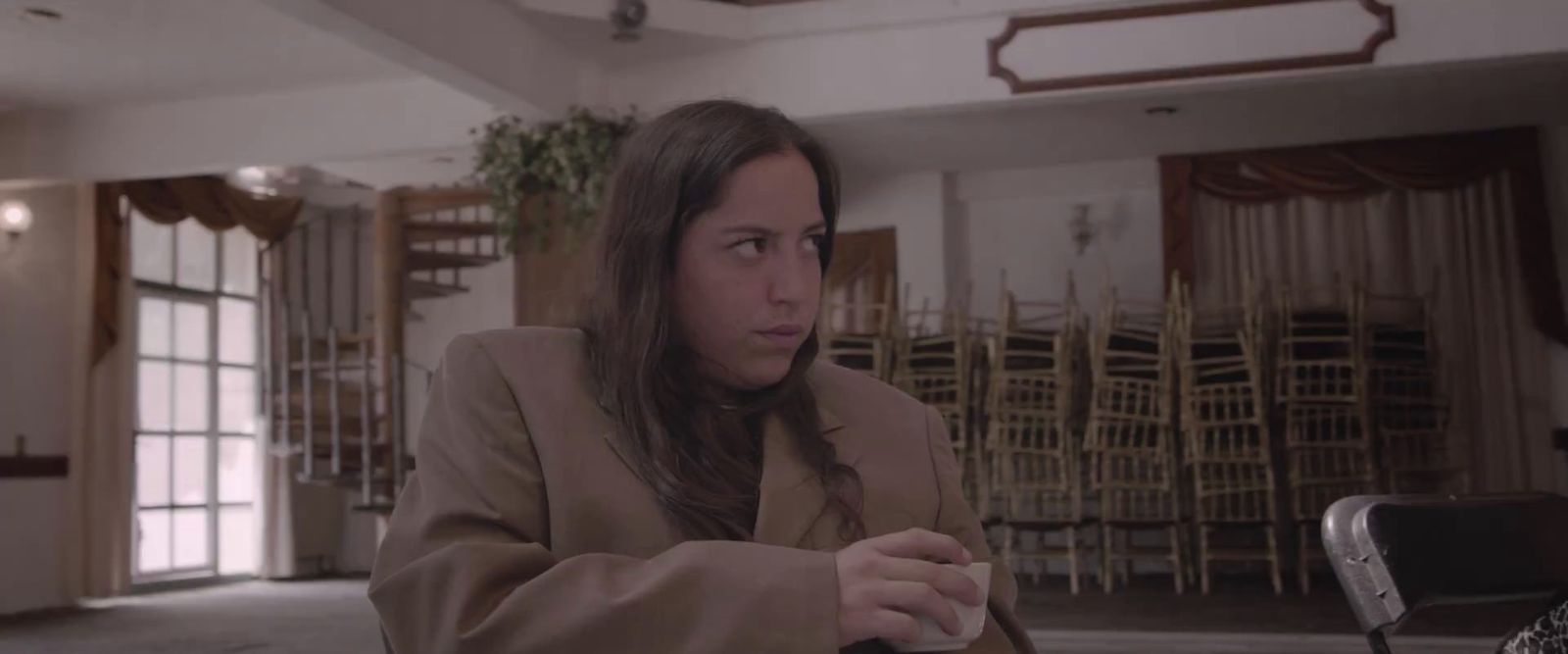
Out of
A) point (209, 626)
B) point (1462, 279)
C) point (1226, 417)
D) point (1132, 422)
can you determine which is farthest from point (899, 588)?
point (1462, 279)

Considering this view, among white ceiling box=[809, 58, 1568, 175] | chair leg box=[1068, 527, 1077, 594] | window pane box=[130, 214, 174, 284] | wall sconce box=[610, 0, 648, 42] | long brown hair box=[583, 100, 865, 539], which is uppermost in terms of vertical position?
wall sconce box=[610, 0, 648, 42]

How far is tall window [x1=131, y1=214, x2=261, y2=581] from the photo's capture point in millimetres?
8805

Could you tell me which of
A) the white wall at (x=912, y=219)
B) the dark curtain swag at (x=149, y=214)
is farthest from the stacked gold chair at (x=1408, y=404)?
the dark curtain swag at (x=149, y=214)

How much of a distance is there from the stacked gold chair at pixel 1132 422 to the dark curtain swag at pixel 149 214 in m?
5.82

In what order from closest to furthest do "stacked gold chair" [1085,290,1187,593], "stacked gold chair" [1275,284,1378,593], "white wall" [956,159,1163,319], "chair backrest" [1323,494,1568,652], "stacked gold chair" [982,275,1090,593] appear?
1. "chair backrest" [1323,494,1568,652]
2. "stacked gold chair" [1275,284,1378,593]
3. "stacked gold chair" [1085,290,1187,593]
4. "stacked gold chair" [982,275,1090,593]
5. "white wall" [956,159,1163,319]

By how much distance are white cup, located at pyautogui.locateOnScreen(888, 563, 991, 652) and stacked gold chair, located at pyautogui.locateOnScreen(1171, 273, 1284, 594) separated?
6229mm

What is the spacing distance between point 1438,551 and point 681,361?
704mm

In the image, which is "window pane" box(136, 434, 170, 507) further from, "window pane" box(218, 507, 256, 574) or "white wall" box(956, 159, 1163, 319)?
"white wall" box(956, 159, 1163, 319)

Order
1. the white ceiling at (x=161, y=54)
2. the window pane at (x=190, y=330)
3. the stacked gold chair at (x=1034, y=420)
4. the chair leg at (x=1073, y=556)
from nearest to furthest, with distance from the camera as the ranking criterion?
the white ceiling at (x=161, y=54), the stacked gold chair at (x=1034, y=420), the chair leg at (x=1073, y=556), the window pane at (x=190, y=330)

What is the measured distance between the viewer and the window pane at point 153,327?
8789mm

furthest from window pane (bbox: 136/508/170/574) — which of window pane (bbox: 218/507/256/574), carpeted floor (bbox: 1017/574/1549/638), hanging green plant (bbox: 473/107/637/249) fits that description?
carpeted floor (bbox: 1017/574/1549/638)

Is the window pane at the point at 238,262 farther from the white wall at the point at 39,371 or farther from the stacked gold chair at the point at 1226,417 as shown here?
the stacked gold chair at the point at 1226,417

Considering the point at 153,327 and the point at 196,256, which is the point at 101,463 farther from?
the point at 196,256

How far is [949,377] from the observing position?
722 cm
